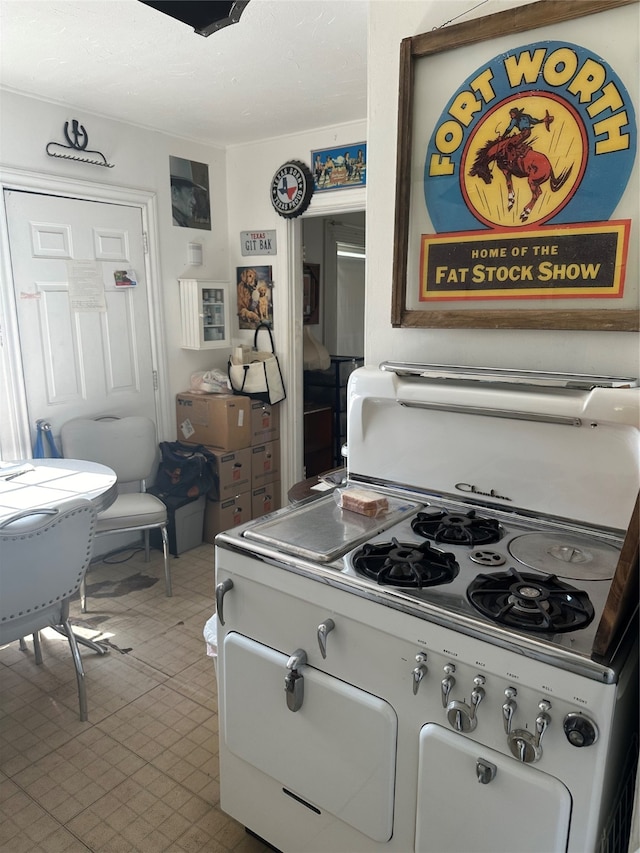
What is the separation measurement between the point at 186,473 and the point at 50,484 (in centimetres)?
110

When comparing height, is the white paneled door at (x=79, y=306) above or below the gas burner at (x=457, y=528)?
above

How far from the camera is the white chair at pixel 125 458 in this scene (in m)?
3.08

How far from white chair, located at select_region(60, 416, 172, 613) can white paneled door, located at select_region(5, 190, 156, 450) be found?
17 cm

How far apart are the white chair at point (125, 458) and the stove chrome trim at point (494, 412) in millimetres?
1898

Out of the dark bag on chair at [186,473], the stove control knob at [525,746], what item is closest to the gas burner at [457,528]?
the stove control knob at [525,746]

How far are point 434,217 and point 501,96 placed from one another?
33 cm

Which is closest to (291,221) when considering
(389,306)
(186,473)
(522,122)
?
(186,473)

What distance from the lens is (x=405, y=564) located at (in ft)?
4.31

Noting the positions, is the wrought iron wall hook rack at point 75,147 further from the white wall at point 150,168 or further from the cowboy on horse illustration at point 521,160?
the cowboy on horse illustration at point 521,160

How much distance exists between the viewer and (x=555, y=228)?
1484mm

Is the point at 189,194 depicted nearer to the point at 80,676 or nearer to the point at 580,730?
the point at 80,676

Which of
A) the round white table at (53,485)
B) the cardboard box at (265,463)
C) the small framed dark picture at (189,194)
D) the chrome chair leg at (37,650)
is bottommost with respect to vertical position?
the chrome chair leg at (37,650)

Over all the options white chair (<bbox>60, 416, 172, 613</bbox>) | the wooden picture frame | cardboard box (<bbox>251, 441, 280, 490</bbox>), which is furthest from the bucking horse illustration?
the wooden picture frame

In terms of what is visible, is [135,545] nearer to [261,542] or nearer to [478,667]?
[261,542]
